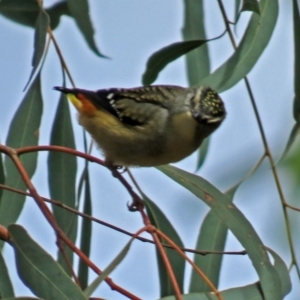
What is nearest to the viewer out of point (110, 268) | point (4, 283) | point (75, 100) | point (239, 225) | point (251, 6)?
point (110, 268)

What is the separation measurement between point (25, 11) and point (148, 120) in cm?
40

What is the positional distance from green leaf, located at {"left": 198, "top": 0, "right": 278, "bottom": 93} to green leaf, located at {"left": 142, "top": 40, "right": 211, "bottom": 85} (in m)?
0.09

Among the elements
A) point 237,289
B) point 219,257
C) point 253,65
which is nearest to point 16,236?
point 237,289

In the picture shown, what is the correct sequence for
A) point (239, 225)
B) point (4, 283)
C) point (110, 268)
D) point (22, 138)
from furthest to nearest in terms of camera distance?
1. point (22, 138)
2. point (239, 225)
3. point (4, 283)
4. point (110, 268)

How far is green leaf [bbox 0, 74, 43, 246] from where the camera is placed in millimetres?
1812

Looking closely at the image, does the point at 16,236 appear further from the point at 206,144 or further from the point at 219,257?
the point at 206,144

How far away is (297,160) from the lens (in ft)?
4.36

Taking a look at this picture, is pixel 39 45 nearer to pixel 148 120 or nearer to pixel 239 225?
pixel 148 120

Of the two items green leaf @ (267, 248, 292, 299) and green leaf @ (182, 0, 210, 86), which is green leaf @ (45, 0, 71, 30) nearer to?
green leaf @ (182, 0, 210, 86)

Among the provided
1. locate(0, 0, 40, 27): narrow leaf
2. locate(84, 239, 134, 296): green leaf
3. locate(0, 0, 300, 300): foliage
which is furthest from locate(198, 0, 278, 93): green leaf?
locate(84, 239, 134, 296): green leaf

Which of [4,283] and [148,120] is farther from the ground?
[148,120]

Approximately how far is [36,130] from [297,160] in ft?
2.48

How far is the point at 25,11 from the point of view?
193 centimetres

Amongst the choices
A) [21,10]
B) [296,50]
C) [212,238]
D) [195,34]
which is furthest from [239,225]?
[21,10]
